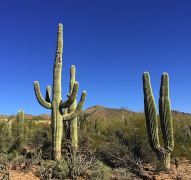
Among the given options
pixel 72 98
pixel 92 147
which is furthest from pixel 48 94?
pixel 92 147

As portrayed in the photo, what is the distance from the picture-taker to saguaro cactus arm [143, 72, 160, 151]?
14.4 metres

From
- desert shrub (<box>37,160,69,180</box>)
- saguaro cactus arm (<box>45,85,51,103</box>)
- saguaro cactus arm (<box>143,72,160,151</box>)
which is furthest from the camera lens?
saguaro cactus arm (<box>45,85,51,103</box>)

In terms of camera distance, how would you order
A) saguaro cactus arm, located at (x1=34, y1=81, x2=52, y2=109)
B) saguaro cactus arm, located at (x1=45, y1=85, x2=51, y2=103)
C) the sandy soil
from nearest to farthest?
the sandy soil, saguaro cactus arm, located at (x1=34, y1=81, x2=52, y2=109), saguaro cactus arm, located at (x1=45, y1=85, x2=51, y2=103)

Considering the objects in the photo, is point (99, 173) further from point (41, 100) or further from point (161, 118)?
point (41, 100)

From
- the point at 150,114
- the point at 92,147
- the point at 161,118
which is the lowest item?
the point at 92,147

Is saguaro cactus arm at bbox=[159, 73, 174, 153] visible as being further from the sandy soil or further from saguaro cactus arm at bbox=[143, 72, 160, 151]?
the sandy soil

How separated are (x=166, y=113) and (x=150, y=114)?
24.0 inches

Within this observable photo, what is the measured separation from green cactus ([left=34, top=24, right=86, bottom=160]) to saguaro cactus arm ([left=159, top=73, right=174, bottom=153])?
3.08 m

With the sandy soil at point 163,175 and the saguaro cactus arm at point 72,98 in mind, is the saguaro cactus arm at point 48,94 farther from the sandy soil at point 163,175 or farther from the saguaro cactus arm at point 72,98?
the sandy soil at point 163,175

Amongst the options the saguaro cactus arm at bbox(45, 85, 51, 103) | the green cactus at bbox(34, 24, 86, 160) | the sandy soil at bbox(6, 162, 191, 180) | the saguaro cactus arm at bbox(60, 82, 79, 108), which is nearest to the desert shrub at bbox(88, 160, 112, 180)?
the sandy soil at bbox(6, 162, 191, 180)

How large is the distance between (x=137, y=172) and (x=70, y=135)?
406cm

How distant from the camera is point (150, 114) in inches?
579

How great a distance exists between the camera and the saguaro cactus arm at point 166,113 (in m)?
14.4

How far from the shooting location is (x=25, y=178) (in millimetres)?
12281
